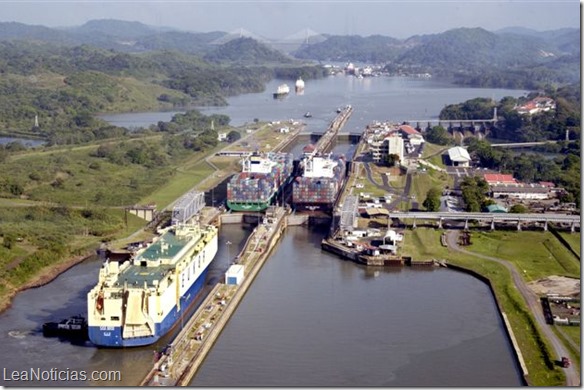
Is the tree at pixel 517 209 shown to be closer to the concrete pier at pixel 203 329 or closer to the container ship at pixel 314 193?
the container ship at pixel 314 193

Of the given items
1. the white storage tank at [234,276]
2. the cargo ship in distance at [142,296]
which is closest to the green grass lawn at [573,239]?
the white storage tank at [234,276]

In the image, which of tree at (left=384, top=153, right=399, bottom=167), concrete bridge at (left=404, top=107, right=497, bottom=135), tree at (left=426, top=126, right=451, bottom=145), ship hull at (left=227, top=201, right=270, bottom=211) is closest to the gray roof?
tree at (left=384, top=153, right=399, bottom=167)

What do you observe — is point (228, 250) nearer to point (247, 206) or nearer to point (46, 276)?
point (247, 206)

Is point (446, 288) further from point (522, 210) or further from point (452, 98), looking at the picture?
point (452, 98)

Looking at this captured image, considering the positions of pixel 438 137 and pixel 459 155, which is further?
pixel 438 137

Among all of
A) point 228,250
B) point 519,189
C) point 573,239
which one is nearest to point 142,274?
point 228,250

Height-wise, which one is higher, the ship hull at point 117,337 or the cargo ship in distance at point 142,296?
the cargo ship in distance at point 142,296
